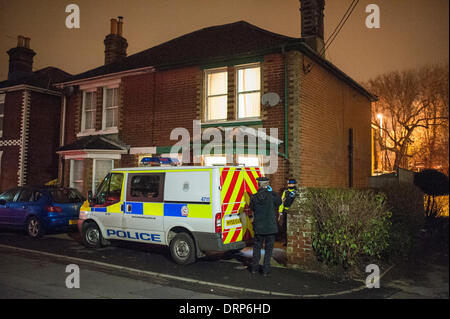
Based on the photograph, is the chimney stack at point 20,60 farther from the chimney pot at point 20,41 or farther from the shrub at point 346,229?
the shrub at point 346,229

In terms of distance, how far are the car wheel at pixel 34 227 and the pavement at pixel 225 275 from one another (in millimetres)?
997

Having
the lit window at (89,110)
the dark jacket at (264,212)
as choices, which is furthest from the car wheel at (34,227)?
the dark jacket at (264,212)

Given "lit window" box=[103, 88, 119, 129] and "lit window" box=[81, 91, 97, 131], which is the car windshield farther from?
"lit window" box=[81, 91, 97, 131]

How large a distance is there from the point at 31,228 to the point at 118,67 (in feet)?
27.3

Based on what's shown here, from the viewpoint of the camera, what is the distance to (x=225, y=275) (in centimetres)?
708

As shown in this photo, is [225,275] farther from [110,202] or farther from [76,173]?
[76,173]

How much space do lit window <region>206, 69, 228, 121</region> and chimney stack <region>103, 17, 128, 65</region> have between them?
7989mm

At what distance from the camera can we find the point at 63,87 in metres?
17.4

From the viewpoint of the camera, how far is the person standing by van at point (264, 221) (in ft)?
22.7

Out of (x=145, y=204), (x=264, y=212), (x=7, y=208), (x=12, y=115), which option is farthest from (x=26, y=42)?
(x=264, y=212)

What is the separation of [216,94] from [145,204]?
6.25 m

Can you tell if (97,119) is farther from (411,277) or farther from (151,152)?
(411,277)

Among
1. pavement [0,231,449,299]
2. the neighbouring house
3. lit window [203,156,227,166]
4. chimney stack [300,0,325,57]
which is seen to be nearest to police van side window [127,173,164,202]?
pavement [0,231,449,299]

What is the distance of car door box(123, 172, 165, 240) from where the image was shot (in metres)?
8.34
